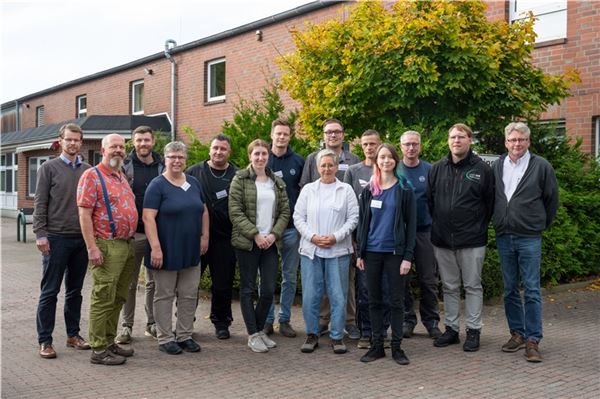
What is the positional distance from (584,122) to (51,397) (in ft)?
34.3

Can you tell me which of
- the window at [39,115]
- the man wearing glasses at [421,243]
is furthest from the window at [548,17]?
the window at [39,115]

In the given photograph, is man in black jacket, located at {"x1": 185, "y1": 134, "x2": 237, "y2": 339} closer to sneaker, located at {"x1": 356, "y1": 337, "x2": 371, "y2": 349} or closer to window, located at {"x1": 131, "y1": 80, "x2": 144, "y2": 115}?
sneaker, located at {"x1": 356, "y1": 337, "x2": 371, "y2": 349}

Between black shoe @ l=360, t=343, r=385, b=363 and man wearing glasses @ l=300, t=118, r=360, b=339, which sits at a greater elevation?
man wearing glasses @ l=300, t=118, r=360, b=339

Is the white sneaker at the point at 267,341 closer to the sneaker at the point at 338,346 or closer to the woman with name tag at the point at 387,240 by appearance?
the sneaker at the point at 338,346

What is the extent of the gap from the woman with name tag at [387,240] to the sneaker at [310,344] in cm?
55

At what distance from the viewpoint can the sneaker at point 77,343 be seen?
20.5ft

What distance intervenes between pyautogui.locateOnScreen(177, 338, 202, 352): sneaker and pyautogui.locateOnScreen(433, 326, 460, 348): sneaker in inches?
93.9

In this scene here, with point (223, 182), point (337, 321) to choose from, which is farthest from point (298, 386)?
point (223, 182)

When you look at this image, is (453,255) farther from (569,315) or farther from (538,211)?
(569,315)

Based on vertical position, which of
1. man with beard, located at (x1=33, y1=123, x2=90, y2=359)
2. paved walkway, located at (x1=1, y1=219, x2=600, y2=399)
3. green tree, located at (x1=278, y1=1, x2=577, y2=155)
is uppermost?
green tree, located at (x1=278, y1=1, x2=577, y2=155)

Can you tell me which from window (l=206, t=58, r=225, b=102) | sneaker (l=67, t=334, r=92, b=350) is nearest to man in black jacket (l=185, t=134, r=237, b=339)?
sneaker (l=67, t=334, r=92, b=350)

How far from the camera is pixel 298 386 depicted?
516 centimetres

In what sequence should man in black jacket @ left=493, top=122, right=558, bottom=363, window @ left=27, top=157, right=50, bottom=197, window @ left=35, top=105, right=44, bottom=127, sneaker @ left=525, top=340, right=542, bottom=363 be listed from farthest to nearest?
window @ left=35, top=105, right=44, bottom=127, window @ left=27, top=157, right=50, bottom=197, man in black jacket @ left=493, top=122, right=558, bottom=363, sneaker @ left=525, top=340, right=542, bottom=363

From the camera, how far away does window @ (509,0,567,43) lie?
12.2m
